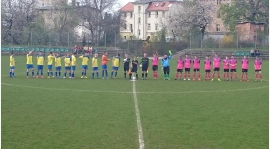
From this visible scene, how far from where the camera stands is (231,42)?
2148 inches

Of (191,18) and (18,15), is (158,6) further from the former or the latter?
(18,15)

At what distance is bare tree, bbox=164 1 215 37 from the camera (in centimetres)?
7062

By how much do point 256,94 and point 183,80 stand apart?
7.27 m

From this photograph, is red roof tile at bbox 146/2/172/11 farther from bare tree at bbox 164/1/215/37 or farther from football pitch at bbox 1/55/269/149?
football pitch at bbox 1/55/269/149

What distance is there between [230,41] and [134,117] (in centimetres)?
4292

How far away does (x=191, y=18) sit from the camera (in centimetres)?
7069

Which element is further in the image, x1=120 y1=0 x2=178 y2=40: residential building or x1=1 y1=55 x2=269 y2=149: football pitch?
x1=120 y1=0 x2=178 y2=40: residential building

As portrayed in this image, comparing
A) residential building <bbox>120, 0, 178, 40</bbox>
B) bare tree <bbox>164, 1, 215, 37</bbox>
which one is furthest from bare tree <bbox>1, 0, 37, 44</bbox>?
residential building <bbox>120, 0, 178, 40</bbox>

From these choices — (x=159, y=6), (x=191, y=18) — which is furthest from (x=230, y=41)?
(x=159, y=6)

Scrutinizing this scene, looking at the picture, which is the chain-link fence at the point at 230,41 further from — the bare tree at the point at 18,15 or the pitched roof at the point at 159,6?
the pitched roof at the point at 159,6

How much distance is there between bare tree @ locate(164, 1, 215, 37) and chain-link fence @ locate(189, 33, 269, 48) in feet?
45.9

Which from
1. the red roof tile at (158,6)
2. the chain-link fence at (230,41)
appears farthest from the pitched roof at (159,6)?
the chain-link fence at (230,41)

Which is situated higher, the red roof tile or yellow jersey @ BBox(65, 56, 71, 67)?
the red roof tile

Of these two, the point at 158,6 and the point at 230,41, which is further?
the point at 158,6
